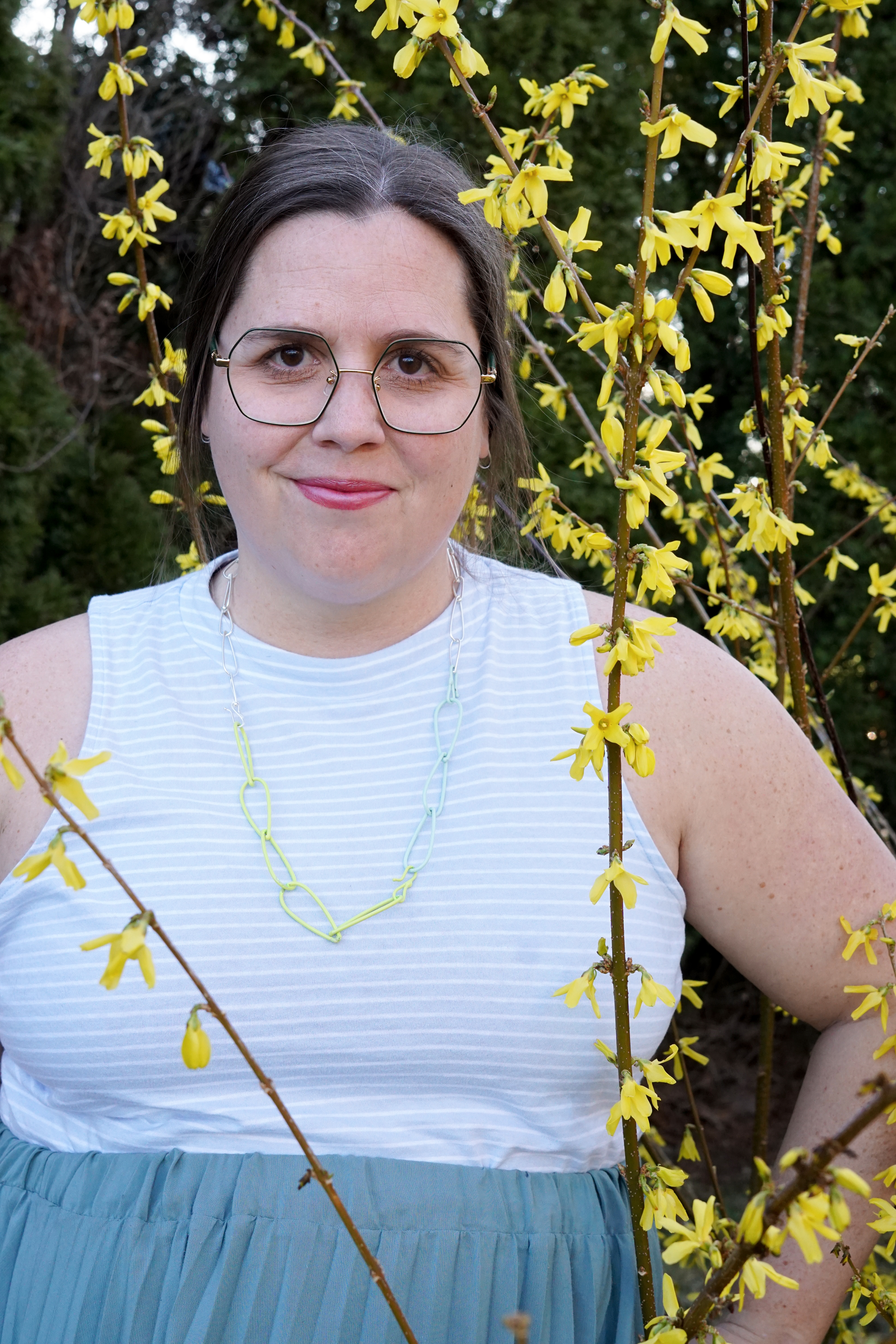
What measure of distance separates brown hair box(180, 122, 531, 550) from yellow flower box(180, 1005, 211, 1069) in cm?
99

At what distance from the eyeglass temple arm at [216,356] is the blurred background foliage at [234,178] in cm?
186

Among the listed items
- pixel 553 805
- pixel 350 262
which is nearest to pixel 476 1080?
pixel 553 805

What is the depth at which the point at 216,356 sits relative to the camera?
1496mm

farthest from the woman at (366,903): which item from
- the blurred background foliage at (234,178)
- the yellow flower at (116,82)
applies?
the blurred background foliage at (234,178)

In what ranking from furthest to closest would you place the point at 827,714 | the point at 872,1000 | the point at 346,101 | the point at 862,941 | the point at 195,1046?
the point at 346,101 < the point at 827,714 < the point at 862,941 < the point at 872,1000 < the point at 195,1046

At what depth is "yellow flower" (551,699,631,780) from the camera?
0.85 metres

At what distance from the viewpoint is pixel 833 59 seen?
115 centimetres

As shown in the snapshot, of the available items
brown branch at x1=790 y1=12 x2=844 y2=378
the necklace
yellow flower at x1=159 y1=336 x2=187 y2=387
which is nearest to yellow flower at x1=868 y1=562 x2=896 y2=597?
brown branch at x1=790 y1=12 x2=844 y2=378

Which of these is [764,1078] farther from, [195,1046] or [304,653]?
[195,1046]

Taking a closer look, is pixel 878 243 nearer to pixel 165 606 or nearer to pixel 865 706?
pixel 865 706

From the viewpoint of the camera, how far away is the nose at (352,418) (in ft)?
4.47

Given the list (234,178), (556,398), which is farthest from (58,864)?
(234,178)

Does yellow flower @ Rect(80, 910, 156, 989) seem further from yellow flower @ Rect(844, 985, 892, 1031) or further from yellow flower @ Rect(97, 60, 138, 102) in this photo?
yellow flower @ Rect(97, 60, 138, 102)

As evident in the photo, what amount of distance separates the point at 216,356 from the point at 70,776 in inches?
33.6
